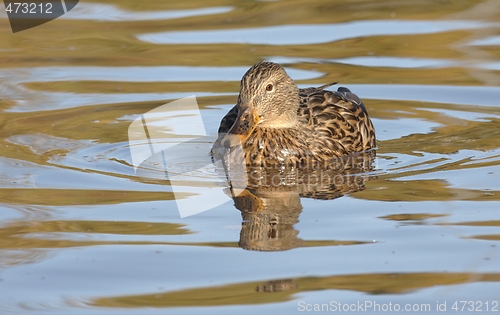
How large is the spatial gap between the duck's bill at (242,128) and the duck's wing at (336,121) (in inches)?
29.6

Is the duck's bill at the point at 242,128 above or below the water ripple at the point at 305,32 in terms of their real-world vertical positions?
below

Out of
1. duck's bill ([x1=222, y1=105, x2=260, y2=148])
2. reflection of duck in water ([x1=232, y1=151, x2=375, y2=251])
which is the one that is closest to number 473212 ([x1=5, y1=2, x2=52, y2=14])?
duck's bill ([x1=222, y1=105, x2=260, y2=148])

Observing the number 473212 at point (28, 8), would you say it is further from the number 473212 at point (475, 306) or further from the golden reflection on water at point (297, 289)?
the number 473212 at point (475, 306)

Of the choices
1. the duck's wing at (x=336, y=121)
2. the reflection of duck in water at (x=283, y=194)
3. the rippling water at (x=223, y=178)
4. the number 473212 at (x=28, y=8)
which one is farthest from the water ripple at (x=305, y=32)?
the reflection of duck in water at (x=283, y=194)

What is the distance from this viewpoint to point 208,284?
6.11 meters

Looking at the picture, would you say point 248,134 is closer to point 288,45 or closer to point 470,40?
point 288,45

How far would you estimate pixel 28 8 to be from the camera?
52.7 feet

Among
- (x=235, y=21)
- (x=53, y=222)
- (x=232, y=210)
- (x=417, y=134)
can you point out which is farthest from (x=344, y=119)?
(x=235, y=21)

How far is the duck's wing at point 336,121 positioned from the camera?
9711mm

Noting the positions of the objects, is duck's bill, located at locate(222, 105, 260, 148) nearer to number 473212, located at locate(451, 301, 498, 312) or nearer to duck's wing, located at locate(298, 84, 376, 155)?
duck's wing, located at locate(298, 84, 376, 155)

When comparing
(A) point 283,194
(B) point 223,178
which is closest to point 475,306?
(A) point 283,194

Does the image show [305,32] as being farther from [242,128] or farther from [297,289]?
[297,289]

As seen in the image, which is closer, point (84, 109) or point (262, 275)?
point (262, 275)

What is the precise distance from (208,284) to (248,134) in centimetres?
313
